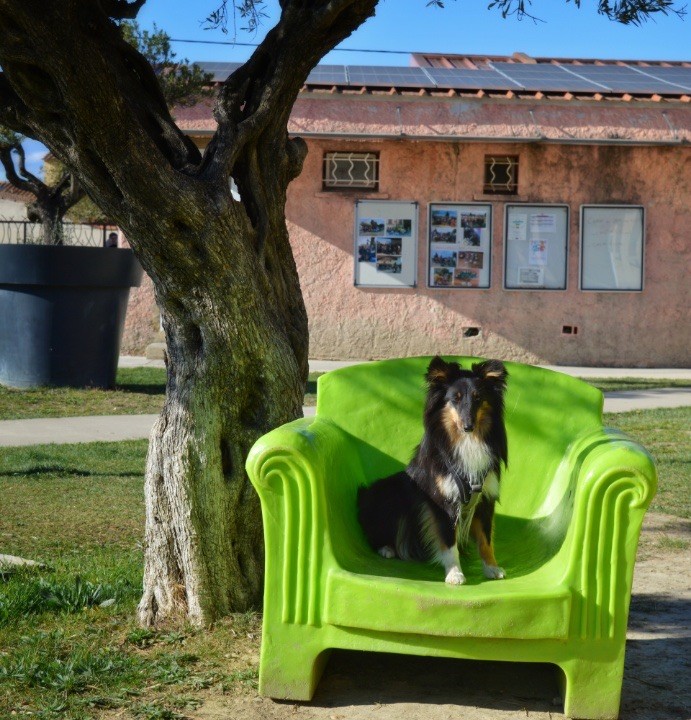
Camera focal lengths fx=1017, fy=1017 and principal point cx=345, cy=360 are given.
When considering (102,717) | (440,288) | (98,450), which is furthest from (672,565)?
(440,288)

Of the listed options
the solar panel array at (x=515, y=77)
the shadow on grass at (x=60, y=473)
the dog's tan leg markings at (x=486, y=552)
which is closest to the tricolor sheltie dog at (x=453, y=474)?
the dog's tan leg markings at (x=486, y=552)

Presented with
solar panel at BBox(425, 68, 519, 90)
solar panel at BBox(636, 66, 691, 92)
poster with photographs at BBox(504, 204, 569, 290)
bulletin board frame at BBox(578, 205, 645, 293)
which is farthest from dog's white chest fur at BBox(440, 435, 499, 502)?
solar panel at BBox(636, 66, 691, 92)

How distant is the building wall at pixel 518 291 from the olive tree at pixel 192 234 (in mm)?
11518

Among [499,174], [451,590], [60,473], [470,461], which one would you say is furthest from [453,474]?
[499,174]

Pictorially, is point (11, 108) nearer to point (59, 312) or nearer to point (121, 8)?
point (121, 8)

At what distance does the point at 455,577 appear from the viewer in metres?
3.78

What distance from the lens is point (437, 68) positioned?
1856 cm

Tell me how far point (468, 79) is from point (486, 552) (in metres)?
13.9

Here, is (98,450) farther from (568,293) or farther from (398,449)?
(568,293)

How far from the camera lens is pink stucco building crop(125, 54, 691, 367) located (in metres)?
16.0

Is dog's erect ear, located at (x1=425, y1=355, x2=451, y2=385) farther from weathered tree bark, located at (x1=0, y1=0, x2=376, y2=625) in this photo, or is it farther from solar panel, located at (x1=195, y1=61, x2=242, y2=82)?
solar panel, located at (x1=195, y1=61, x2=242, y2=82)

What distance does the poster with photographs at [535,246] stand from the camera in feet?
52.6

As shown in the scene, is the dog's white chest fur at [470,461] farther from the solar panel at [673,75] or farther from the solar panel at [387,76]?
the solar panel at [673,75]

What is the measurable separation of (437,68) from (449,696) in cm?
1622
